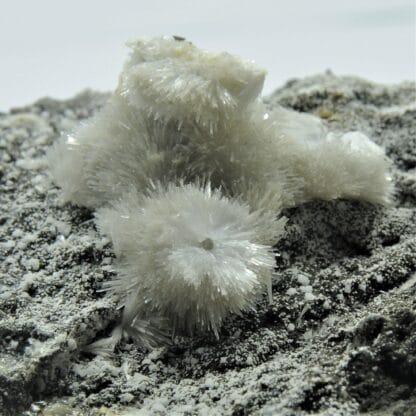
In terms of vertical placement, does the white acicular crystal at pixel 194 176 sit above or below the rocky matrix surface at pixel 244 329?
above

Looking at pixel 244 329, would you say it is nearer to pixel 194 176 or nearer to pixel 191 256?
pixel 191 256

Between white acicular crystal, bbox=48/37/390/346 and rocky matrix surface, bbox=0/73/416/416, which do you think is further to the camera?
white acicular crystal, bbox=48/37/390/346

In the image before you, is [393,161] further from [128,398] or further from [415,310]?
[128,398]

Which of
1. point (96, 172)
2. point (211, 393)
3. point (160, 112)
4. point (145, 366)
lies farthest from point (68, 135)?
point (211, 393)

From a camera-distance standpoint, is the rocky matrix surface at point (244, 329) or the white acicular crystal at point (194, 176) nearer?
the rocky matrix surface at point (244, 329)

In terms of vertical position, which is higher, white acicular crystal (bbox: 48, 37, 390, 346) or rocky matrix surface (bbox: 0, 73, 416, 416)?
white acicular crystal (bbox: 48, 37, 390, 346)
